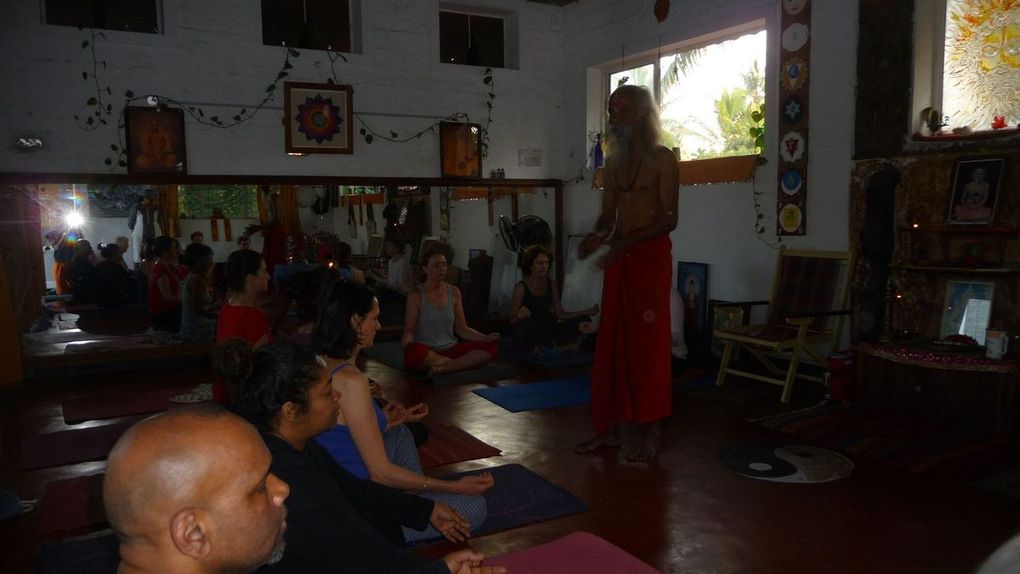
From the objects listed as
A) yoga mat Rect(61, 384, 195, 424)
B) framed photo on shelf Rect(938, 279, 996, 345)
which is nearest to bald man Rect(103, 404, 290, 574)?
yoga mat Rect(61, 384, 195, 424)

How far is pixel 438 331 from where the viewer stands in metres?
6.38

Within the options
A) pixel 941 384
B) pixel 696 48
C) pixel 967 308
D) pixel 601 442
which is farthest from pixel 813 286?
pixel 696 48

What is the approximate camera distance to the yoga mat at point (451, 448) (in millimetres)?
4301

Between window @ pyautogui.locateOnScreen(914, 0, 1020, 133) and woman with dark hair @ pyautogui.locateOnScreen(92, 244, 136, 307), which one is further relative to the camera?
woman with dark hair @ pyautogui.locateOnScreen(92, 244, 136, 307)

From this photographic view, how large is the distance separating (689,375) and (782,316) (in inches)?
37.4

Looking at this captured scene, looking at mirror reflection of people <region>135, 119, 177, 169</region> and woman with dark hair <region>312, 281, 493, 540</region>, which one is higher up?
mirror reflection of people <region>135, 119, 177, 169</region>

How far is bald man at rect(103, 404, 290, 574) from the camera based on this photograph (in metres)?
1.14

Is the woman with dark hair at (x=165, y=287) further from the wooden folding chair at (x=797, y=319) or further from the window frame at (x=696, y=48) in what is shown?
the wooden folding chair at (x=797, y=319)

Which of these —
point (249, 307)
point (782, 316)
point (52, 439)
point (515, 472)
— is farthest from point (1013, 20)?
point (52, 439)

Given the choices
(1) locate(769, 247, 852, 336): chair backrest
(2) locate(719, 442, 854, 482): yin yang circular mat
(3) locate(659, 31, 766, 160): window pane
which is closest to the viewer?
(2) locate(719, 442, 854, 482): yin yang circular mat

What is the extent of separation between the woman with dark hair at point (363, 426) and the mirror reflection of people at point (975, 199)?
4088 mm

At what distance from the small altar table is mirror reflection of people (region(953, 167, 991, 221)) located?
0.96 meters

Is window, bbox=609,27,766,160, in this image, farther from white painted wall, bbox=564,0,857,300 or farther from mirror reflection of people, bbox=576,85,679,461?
mirror reflection of people, bbox=576,85,679,461

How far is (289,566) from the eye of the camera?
162cm
